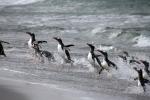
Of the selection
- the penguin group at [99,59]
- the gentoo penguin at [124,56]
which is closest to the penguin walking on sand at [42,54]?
the penguin group at [99,59]

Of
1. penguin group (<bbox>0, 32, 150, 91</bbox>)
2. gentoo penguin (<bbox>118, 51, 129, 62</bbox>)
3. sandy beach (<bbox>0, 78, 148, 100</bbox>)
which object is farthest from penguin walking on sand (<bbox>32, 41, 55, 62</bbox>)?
sandy beach (<bbox>0, 78, 148, 100</bbox>)

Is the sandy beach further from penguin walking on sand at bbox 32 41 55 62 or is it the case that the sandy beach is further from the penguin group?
penguin walking on sand at bbox 32 41 55 62

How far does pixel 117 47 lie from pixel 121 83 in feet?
16.5

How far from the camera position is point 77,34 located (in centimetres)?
2189

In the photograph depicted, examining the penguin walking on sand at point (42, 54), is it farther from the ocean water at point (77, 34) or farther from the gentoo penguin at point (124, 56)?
the gentoo penguin at point (124, 56)

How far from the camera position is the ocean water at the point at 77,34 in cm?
1462

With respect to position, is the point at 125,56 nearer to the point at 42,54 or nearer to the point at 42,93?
the point at 42,54

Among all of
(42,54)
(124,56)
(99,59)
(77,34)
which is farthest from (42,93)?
(77,34)

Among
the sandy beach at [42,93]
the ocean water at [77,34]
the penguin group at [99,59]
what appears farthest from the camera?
the ocean water at [77,34]

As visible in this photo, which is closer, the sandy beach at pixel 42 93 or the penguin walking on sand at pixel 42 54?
the sandy beach at pixel 42 93

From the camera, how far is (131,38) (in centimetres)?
2050

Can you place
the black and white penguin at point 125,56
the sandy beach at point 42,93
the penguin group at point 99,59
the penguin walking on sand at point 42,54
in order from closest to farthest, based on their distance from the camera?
the sandy beach at point 42,93 → the penguin group at point 99,59 → the black and white penguin at point 125,56 → the penguin walking on sand at point 42,54

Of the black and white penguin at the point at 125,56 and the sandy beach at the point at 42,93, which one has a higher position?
the black and white penguin at the point at 125,56

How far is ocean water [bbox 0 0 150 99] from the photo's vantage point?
14.6 metres
